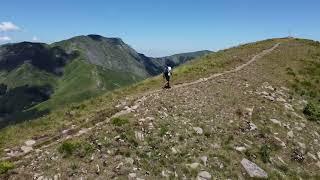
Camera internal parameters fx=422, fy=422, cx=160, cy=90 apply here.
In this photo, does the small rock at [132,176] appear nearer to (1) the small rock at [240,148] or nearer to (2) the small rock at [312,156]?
(1) the small rock at [240,148]

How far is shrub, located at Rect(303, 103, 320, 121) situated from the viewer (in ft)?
113

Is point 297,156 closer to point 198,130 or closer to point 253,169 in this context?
point 253,169

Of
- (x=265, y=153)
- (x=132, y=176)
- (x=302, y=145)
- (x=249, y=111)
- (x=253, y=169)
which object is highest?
(x=249, y=111)

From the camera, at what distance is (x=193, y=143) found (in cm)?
2486

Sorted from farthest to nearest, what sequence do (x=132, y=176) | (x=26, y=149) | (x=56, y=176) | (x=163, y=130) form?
1. (x=163, y=130)
2. (x=26, y=149)
3. (x=132, y=176)
4. (x=56, y=176)

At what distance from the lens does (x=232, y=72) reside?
4434 cm

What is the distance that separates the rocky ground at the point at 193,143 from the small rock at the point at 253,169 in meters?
0.07

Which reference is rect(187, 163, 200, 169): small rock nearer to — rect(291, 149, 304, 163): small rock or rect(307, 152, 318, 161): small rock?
rect(291, 149, 304, 163): small rock

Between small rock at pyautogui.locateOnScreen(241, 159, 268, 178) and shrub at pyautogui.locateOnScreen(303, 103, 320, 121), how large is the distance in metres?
11.9

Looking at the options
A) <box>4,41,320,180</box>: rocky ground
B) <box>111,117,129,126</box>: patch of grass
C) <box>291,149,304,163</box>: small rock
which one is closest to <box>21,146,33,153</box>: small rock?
<box>4,41,320,180</box>: rocky ground

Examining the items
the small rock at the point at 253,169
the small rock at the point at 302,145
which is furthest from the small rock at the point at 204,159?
the small rock at the point at 302,145

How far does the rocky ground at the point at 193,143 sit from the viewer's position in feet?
69.8

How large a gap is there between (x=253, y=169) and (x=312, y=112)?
44.4 feet

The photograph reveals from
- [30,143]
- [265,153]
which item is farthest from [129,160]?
[265,153]
